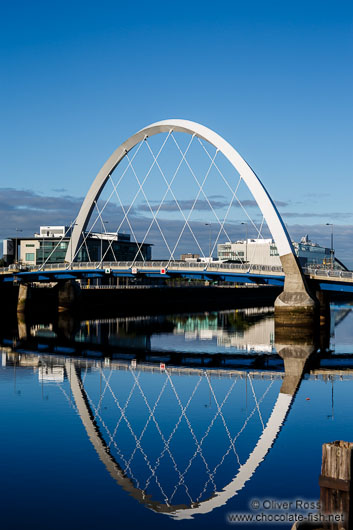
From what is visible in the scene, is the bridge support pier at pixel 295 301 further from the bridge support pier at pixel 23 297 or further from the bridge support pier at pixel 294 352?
the bridge support pier at pixel 23 297

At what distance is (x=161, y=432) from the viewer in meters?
20.9

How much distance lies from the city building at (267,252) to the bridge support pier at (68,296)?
63.0m

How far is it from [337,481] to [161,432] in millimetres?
11318

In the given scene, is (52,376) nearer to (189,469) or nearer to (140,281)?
(189,469)

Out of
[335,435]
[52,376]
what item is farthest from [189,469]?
[52,376]

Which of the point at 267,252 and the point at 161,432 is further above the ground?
the point at 267,252

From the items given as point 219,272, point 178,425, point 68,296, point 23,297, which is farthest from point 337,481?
point 68,296

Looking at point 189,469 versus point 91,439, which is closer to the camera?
point 189,469

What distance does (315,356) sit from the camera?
40.8 m

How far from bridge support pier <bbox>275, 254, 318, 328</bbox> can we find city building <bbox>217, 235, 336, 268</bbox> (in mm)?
81136

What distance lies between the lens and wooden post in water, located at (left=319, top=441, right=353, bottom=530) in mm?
10062

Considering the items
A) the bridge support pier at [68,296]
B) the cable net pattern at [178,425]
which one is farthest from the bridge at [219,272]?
the cable net pattern at [178,425]

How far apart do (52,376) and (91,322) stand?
35.2 m

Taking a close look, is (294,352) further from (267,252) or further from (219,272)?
(267,252)
